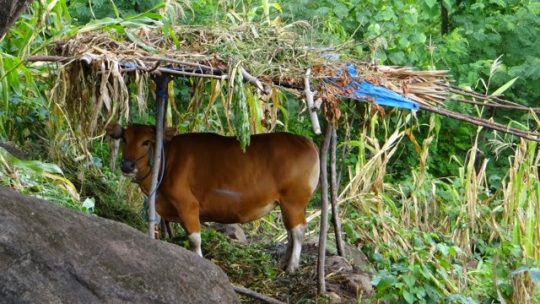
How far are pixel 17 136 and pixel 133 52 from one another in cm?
281

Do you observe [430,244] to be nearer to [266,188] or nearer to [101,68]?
[266,188]

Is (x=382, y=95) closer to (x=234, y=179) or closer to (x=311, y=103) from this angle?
(x=311, y=103)

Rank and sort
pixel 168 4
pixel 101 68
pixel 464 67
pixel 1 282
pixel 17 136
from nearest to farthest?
pixel 1 282
pixel 101 68
pixel 168 4
pixel 17 136
pixel 464 67

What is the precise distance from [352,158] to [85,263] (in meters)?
7.78

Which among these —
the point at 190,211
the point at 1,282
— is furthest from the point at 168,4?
the point at 1,282

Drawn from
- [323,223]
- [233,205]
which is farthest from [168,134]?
[323,223]

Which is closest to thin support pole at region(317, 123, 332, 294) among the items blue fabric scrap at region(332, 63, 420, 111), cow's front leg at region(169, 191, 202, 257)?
blue fabric scrap at region(332, 63, 420, 111)

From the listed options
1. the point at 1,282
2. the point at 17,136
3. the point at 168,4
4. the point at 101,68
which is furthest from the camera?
the point at 17,136

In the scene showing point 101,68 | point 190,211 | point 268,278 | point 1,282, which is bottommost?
point 268,278

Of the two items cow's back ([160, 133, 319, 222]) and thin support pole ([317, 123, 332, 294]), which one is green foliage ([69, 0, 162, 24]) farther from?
thin support pole ([317, 123, 332, 294])

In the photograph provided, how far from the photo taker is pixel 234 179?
312 inches

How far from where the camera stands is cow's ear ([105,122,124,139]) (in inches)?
295

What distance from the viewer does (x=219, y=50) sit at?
6.85m

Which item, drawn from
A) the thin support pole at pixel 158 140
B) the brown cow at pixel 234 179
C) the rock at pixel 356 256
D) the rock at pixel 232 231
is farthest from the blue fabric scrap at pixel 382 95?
the rock at pixel 232 231
